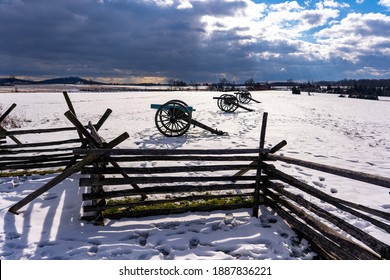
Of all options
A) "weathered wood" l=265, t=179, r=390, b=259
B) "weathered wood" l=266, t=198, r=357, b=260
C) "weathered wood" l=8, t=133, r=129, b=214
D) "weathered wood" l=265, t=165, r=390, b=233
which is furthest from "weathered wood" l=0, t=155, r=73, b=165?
"weathered wood" l=265, t=179, r=390, b=259

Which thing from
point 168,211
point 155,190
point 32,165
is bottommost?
point 168,211

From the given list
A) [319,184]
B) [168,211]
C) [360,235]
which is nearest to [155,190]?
[168,211]

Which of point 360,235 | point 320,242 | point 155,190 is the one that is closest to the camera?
point 360,235

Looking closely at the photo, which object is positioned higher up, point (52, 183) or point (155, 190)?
point (52, 183)

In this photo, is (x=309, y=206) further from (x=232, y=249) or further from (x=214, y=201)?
(x=214, y=201)

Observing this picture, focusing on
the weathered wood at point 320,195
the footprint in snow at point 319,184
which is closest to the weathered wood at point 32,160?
the weathered wood at point 320,195

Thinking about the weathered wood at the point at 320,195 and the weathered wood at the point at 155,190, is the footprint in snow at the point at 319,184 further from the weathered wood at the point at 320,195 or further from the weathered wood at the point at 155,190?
the weathered wood at the point at 155,190

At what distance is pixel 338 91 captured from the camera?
8656 centimetres

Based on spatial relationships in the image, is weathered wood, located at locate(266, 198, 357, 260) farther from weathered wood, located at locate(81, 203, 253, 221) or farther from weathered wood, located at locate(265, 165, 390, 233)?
weathered wood, located at locate(81, 203, 253, 221)

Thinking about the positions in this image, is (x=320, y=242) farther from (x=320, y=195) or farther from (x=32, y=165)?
(x=32, y=165)

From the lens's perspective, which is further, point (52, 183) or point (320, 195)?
point (52, 183)

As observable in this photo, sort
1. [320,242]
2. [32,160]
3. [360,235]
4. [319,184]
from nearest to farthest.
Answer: [360,235], [320,242], [319,184], [32,160]
